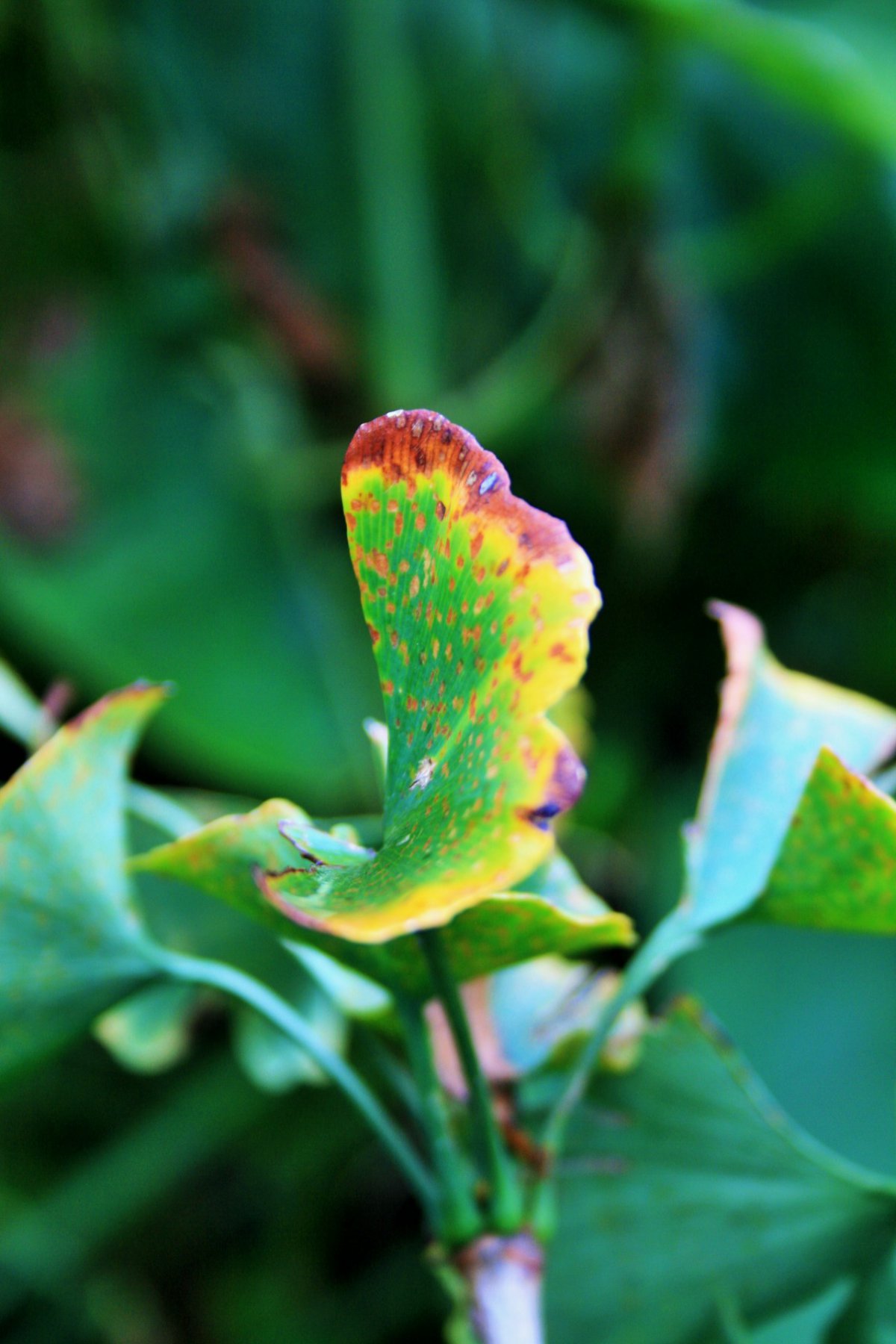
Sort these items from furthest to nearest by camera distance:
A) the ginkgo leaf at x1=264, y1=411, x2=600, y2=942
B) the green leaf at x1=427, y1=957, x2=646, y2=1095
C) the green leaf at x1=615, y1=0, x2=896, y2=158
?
the green leaf at x1=615, y1=0, x2=896, y2=158
the green leaf at x1=427, y1=957, x2=646, y2=1095
the ginkgo leaf at x1=264, y1=411, x2=600, y2=942

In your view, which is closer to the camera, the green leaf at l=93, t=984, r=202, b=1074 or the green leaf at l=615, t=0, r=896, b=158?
the green leaf at l=93, t=984, r=202, b=1074

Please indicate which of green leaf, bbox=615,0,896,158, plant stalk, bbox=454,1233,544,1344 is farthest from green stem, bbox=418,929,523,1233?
green leaf, bbox=615,0,896,158

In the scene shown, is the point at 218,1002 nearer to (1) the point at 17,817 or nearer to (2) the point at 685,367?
(1) the point at 17,817

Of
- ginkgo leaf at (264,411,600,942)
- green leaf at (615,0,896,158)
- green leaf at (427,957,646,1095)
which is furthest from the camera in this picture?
green leaf at (615,0,896,158)

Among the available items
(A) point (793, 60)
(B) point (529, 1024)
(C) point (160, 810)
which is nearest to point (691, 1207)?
(B) point (529, 1024)

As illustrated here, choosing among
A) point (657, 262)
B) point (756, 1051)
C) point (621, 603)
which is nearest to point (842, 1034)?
point (756, 1051)

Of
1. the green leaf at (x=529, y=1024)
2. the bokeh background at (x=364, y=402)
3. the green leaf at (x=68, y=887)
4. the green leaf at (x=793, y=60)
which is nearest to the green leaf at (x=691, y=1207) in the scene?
the green leaf at (x=529, y=1024)

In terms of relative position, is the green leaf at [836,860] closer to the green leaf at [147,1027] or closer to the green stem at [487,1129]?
the green stem at [487,1129]

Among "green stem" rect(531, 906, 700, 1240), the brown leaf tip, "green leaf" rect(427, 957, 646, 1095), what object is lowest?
"green leaf" rect(427, 957, 646, 1095)

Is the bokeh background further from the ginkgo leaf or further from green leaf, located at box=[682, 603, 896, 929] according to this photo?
the ginkgo leaf
